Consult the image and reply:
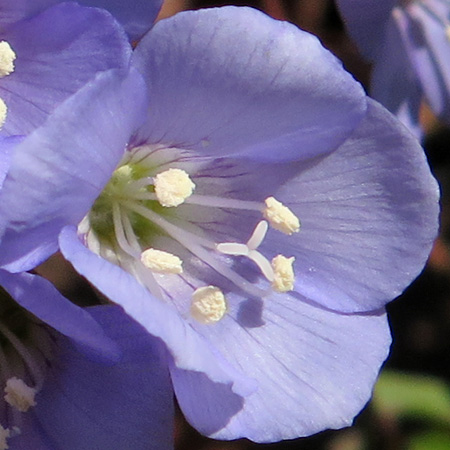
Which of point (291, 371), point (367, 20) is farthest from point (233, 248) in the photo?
point (367, 20)

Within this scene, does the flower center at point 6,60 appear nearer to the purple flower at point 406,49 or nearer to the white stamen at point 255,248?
the white stamen at point 255,248

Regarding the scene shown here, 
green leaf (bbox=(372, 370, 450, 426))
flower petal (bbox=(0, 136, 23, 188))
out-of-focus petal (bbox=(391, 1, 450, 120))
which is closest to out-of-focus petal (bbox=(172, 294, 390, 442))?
flower petal (bbox=(0, 136, 23, 188))

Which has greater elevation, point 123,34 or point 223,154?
point 123,34

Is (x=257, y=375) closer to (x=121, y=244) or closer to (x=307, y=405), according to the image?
(x=307, y=405)

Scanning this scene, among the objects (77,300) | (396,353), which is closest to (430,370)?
(396,353)

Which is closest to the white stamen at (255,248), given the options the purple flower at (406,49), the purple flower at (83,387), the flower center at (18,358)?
the purple flower at (83,387)

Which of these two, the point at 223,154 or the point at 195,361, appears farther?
the point at 223,154
